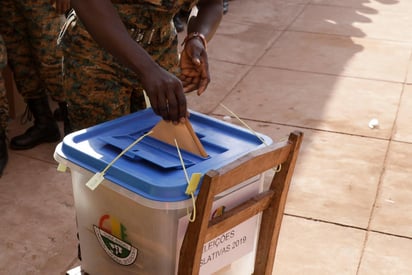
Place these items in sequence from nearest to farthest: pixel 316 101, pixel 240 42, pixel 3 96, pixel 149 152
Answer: pixel 149 152 < pixel 3 96 < pixel 316 101 < pixel 240 42

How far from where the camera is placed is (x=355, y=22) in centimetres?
698

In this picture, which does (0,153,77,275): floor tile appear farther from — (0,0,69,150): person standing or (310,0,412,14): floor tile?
(310,0,412,14): floor tile

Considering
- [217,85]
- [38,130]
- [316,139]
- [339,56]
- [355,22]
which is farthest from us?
[355,22]

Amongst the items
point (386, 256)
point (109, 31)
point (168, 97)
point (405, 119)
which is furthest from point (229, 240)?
point (405, 119)

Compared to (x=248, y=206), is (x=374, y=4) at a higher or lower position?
lower

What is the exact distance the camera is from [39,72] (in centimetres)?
397

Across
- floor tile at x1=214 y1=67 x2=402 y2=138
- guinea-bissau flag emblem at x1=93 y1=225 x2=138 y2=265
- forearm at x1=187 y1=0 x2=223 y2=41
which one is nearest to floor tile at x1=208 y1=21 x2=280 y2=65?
floor tile at x1=214 y1=67 x2=402 y2=138

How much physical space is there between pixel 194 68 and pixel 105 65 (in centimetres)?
39

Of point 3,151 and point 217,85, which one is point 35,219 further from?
point 217,85

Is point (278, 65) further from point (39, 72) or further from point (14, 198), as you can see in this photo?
point (14, 198)

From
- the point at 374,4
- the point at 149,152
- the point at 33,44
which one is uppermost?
the point at 149,152

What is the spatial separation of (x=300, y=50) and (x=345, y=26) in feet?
3.33

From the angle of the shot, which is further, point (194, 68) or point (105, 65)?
point (105, 65)

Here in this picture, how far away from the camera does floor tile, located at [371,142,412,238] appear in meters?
3.40
